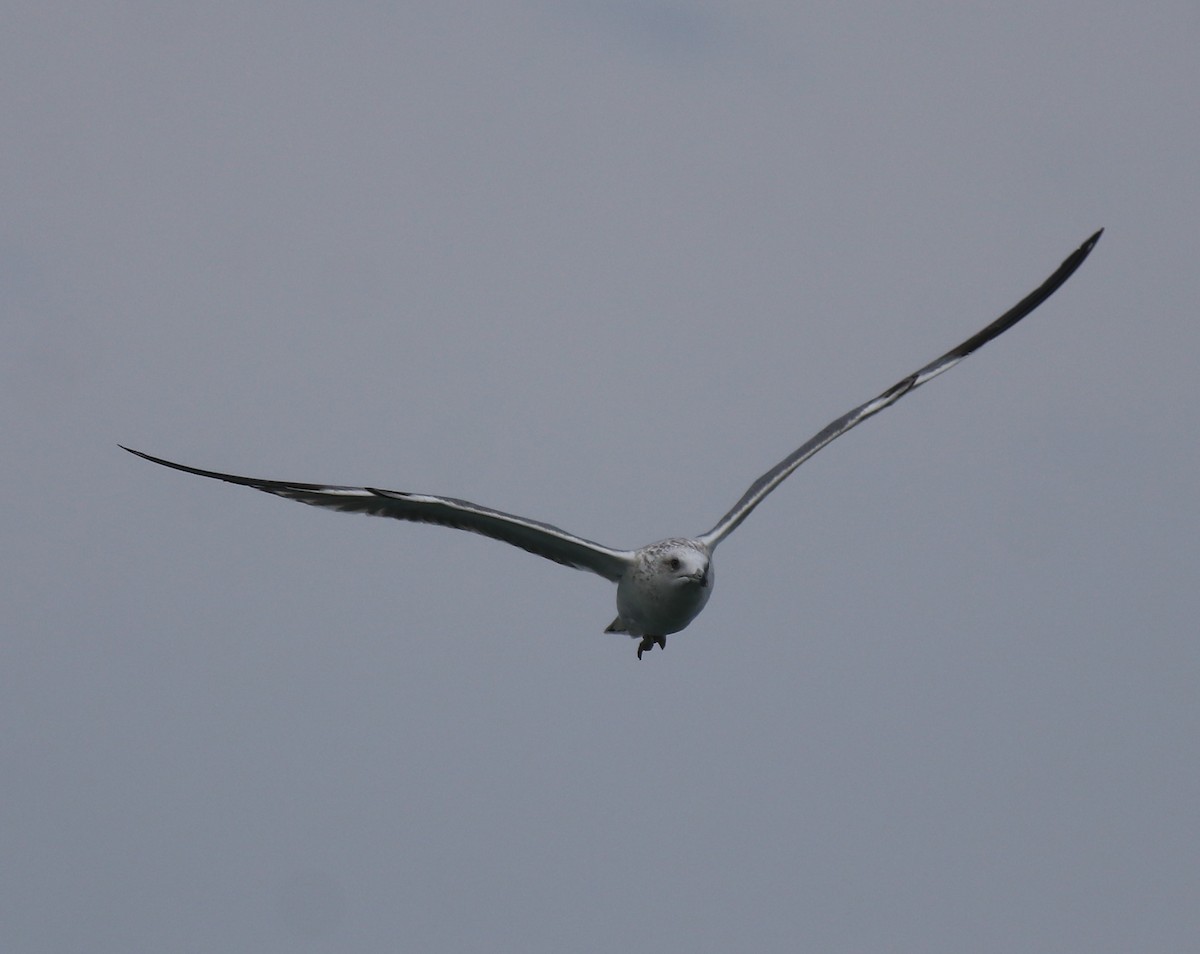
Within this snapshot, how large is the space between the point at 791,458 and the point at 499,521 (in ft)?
15.4

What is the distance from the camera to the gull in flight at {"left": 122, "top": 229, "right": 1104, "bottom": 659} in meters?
21.6

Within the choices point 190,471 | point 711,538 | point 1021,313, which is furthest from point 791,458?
point 190,471

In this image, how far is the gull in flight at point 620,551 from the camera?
21.6 metres

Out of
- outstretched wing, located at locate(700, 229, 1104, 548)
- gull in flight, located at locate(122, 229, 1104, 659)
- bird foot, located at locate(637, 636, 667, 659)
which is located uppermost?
outstretched wing, located at locate(700, 229, 1104, 548)

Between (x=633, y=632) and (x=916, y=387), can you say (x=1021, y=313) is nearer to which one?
(x=916, y=387)

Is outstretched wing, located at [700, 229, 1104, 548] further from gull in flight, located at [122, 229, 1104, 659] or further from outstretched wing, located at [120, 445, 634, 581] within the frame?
outstretched wing, located at [120, 445, 634, 581]

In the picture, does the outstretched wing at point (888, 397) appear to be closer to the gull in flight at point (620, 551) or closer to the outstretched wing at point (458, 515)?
the gull in flight at point (620, 551)

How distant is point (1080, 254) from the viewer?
85.8 feet

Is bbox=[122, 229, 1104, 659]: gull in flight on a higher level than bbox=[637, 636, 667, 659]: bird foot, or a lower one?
higher

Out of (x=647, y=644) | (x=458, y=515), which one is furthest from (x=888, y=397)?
(x=458, y=515)

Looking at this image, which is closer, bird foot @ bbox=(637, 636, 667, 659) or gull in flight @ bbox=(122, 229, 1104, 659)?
gull in flight @ bbox=(122, 229, 1104, 659)

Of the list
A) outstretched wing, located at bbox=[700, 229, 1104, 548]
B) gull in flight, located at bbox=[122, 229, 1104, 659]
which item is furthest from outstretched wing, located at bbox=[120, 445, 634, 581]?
outstretched wing, located at bbox=[700, 229, 1104, 548]

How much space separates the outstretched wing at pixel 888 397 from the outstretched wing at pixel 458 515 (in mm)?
1516

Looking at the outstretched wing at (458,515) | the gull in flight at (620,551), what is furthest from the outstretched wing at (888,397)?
the outstretched wing at (458,515)
